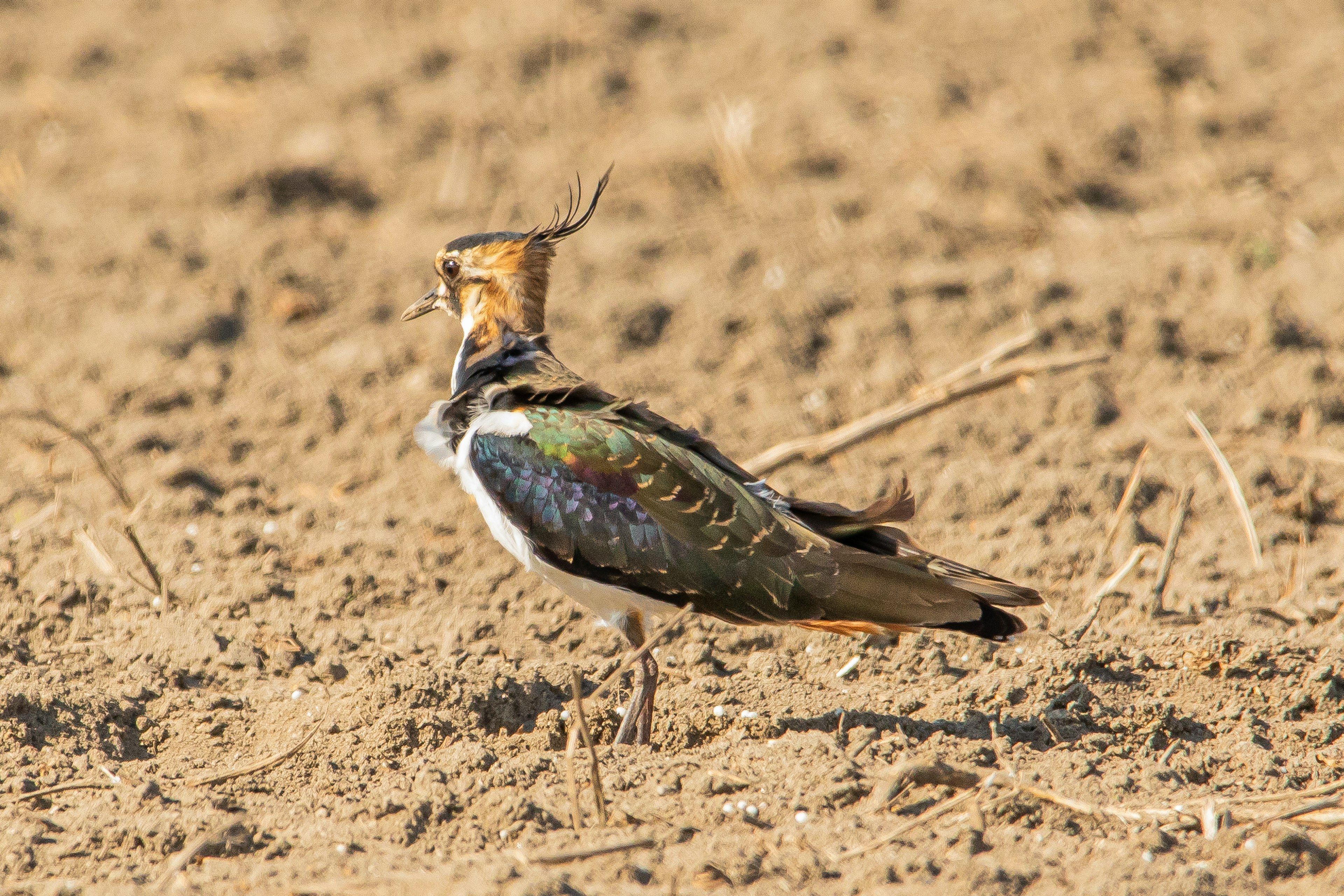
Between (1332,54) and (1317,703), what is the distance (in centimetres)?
654

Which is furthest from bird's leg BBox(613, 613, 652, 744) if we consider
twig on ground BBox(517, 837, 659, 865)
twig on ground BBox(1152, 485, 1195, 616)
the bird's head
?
twig on ground BBox(1152, 485, 1195, 616)

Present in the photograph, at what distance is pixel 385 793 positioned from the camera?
4.04m

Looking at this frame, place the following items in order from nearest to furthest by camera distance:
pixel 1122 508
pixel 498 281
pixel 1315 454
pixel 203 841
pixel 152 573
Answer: pixel 203 841 → pixel 152 573 → pixel 498 281 → pixel 1122 508 → pixel 1315 454

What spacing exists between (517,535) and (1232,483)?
3.14 m

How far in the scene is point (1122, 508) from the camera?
5.92 meters

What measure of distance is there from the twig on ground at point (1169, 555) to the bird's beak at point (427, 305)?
9.78ft

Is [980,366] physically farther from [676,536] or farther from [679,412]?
[676,536]

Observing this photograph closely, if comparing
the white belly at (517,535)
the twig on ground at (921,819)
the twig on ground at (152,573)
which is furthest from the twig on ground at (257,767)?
the twig on ground at (921,819)

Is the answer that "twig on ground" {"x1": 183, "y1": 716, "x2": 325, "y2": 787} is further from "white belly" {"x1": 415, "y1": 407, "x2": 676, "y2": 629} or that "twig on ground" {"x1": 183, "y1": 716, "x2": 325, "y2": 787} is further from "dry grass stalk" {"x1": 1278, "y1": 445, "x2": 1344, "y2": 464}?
"dry grass stalk" {"x1": 1278, "y1": 445, "x2": 1344, "y2": 464}

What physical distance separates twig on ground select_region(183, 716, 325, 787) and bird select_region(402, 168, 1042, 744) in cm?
92

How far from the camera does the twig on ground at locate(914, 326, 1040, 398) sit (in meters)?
6.75

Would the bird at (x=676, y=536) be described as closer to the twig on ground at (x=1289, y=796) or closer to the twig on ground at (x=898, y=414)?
the twig on ground at (x=1289, y=796)

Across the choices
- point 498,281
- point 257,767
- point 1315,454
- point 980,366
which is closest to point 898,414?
point 980,366

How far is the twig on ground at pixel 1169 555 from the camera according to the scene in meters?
5.25
